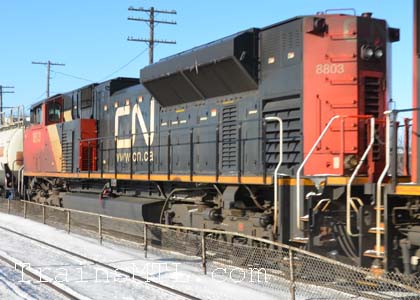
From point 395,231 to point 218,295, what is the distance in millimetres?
2529

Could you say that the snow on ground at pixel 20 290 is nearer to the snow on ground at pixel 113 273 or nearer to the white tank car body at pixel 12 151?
the snow on ground at pixel 113 273

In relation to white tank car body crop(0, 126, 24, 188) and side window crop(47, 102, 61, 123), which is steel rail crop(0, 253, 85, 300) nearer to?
side window crop(47, 102, 61, 123)

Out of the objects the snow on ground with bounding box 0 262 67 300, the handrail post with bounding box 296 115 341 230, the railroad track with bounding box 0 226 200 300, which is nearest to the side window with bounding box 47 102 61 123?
the railroad track with bounding box 0 226 200 300

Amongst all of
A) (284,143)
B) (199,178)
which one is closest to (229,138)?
(199,178)

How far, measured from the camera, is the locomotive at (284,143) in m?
8.18

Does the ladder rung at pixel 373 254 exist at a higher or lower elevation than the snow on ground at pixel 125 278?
higher

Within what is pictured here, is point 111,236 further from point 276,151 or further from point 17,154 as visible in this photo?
point 17,154

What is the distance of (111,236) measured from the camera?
1418cm

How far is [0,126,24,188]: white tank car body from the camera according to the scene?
26578mm

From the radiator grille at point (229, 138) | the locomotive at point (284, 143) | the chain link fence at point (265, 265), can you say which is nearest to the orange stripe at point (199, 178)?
the locomotive at point (284, 143)

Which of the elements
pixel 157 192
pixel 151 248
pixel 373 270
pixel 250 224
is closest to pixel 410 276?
pixel 373 270

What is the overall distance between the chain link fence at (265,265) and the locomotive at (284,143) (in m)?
0.30

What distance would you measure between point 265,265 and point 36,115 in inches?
582

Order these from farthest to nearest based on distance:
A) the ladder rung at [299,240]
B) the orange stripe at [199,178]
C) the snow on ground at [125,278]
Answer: the orange stripe at [199,178], the ladder rung at [299,240], the snow on ground at [125,278]
